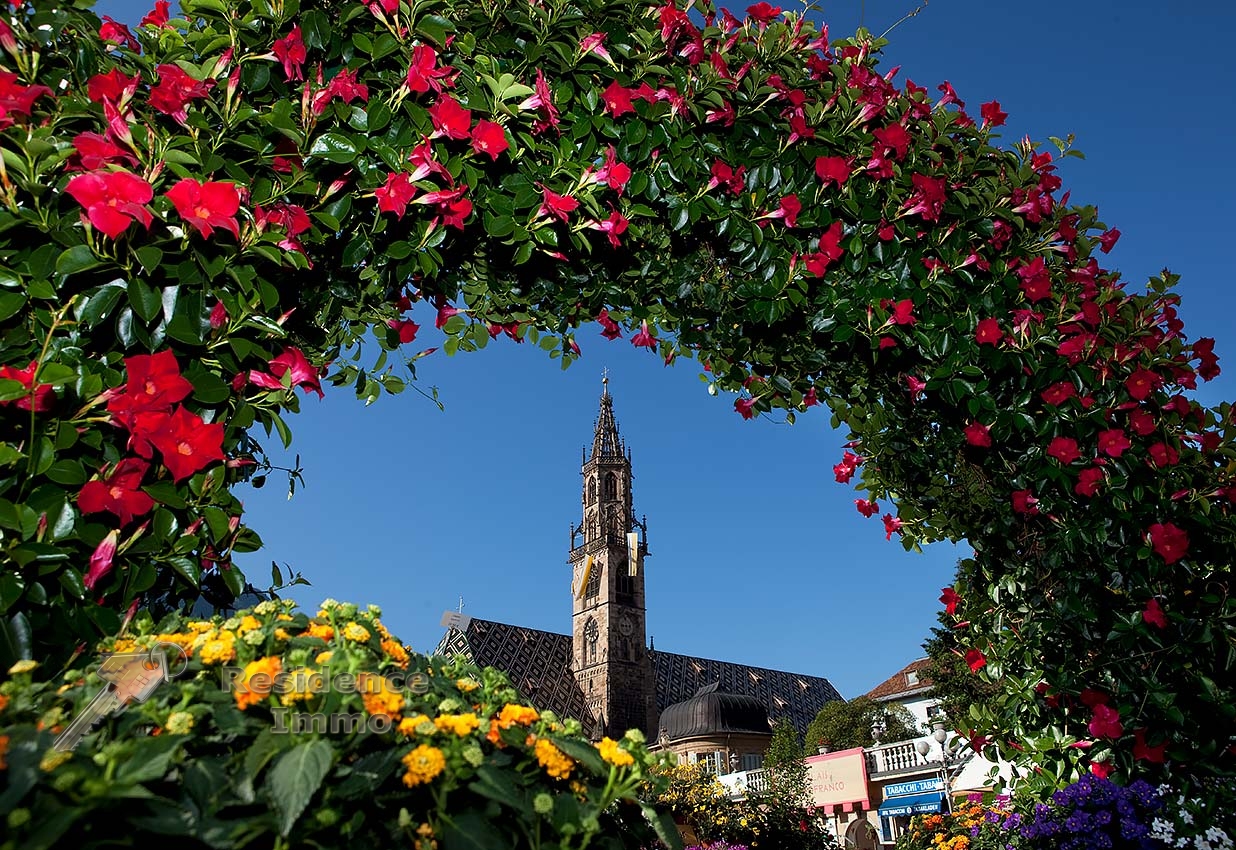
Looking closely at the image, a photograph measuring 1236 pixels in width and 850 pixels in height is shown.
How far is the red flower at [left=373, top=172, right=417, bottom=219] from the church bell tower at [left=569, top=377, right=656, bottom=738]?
47.4 meters

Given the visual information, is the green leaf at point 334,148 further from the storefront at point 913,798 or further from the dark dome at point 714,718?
the dark dome at point 714,718

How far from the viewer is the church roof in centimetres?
4594

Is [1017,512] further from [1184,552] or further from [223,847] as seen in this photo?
[223,847]

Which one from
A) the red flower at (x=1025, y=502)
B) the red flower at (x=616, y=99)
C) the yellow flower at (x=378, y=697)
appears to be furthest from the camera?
the red flower at (x=1025, y=502)

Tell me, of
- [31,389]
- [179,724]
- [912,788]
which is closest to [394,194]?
[31,389]

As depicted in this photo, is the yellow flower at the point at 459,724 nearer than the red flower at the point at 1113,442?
Yes

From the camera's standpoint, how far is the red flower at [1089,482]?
2.81m

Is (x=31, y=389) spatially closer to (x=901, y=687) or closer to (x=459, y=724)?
(x=459, y=724)

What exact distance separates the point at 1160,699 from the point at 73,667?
119 inches

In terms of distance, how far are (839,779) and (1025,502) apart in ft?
79.8

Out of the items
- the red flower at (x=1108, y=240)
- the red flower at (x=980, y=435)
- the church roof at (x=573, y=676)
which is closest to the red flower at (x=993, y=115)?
the red flower at (x=1108, y=240)

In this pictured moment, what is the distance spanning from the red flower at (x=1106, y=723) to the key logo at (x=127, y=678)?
282 cm

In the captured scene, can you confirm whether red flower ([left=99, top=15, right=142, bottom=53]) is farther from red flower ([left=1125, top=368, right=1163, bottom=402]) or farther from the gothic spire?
the gothic spire

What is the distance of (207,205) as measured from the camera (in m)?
1.67
